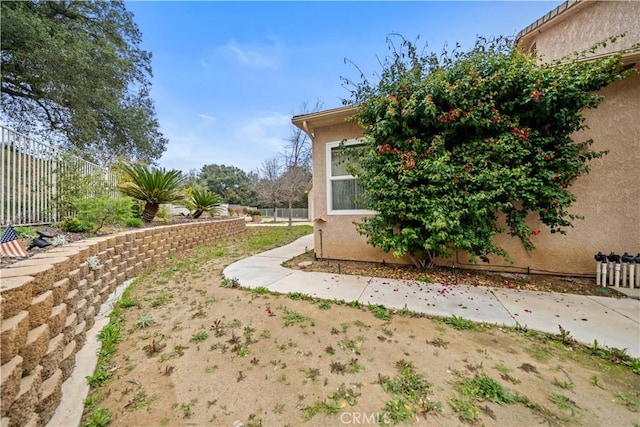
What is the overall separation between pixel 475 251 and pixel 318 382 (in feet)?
12.5

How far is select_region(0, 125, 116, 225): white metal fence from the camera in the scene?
406 cm

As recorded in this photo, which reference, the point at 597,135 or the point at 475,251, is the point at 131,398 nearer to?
the point at 475,251

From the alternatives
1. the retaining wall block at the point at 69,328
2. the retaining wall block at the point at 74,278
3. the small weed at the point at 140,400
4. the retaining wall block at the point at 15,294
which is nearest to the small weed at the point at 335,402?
the small weed at the point at 140,400

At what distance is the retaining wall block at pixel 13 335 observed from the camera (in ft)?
4.17

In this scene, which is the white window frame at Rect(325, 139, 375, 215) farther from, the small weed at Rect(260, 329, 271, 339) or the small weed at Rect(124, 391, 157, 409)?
the small weed at Rect(124, 391, 157, 409)

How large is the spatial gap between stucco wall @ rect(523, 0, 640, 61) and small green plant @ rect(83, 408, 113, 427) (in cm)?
830

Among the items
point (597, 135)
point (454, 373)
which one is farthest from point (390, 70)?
point (454, 373)

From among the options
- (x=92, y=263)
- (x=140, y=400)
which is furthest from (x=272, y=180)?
(x=140, y=400)

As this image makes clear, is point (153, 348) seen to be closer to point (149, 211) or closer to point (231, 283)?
point (231, 283)

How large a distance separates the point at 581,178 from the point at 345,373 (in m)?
5.31

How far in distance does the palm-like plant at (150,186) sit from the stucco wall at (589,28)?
31.3ft

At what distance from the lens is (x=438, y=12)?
21.9 feet

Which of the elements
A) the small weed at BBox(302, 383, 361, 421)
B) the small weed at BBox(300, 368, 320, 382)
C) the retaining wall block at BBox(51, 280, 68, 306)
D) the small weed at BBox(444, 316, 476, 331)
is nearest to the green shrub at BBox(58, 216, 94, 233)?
the retaining wall block at BBox(51, 280, 68, 306)

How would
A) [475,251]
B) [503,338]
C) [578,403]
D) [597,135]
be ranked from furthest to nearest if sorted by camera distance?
[475,251]
[597,135]
[503,338]
[578,403]
